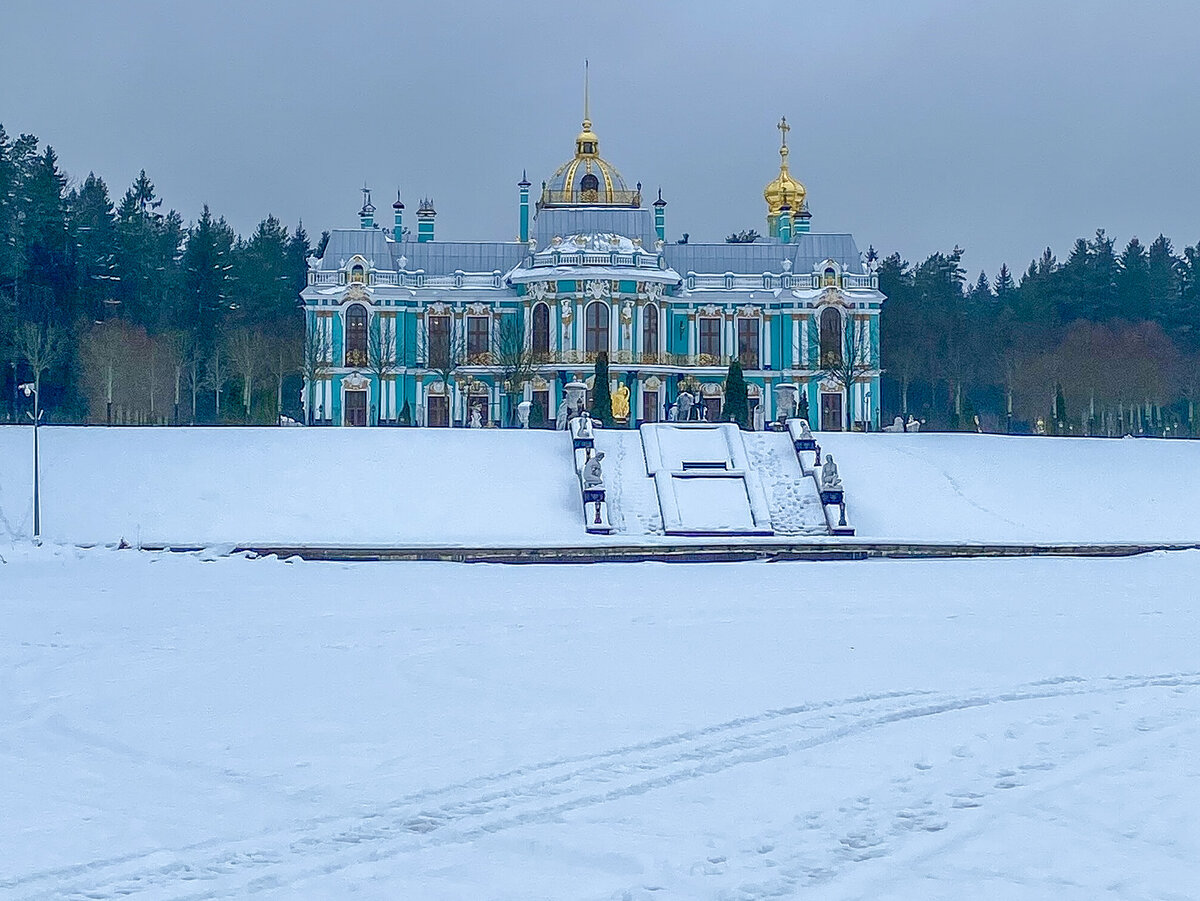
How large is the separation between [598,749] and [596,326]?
31.0 meters

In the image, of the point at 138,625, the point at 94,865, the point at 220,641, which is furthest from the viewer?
the point at 138,625

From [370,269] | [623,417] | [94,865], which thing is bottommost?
[94,865]

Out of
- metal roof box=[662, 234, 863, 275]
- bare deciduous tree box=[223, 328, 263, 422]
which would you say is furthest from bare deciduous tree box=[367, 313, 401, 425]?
metal roof box=[662, 234, 863, 275]

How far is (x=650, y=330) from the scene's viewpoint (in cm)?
3969

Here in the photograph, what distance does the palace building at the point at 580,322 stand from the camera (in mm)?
39062

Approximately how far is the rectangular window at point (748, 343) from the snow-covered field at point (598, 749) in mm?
25620

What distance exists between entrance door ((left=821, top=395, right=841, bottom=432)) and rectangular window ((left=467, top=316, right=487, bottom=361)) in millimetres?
8906

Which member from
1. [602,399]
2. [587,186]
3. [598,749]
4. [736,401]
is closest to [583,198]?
[587,186]

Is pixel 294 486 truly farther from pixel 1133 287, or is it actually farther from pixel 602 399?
pixel 1133 287

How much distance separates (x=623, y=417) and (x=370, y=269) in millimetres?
7861

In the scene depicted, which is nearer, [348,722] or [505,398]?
[348,722]

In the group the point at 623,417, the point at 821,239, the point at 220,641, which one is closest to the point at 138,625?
the point at 220,641

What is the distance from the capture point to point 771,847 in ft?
21.8

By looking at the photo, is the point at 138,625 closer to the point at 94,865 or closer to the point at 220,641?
the point at 220,641
